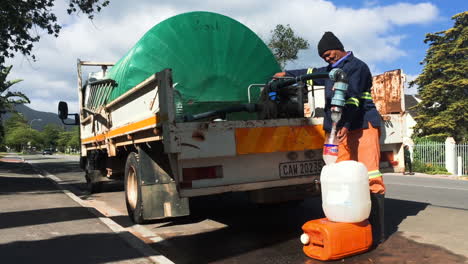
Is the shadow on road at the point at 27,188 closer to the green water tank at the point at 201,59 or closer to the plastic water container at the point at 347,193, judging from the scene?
the green water tank at the point at 201,59

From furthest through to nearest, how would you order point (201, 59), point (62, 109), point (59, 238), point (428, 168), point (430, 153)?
point (430, 153) < point (428, 168) < point (62, 109) < point (201, 59) < point (59, 238)

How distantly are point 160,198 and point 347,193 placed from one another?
6.58 feet

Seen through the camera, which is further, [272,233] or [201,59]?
[201,59]

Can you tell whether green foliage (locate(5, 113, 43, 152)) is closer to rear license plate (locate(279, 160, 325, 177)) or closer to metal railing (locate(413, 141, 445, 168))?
metal railing (locate(413, 141, 445, 168))

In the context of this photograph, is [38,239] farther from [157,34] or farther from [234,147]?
[157,34]

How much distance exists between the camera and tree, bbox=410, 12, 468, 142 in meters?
26.3

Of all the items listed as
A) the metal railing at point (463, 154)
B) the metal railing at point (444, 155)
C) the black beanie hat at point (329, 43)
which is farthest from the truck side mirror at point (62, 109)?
the metal railing at point (463, 154)

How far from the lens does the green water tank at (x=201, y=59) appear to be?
5.14 m

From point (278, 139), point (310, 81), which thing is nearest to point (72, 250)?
point (278, 139)

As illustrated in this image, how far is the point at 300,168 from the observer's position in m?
4.40

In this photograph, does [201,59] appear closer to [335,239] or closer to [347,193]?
[347,193]

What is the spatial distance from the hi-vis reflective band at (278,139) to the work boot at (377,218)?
2.62 feet

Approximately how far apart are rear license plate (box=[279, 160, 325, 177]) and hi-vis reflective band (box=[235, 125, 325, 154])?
20 centimetres

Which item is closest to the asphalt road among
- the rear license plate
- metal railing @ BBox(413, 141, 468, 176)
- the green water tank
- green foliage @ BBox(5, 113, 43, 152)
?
the rear license plate
